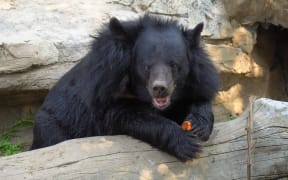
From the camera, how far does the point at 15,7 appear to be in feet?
20.6

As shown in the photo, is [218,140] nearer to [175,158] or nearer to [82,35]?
[175,158]

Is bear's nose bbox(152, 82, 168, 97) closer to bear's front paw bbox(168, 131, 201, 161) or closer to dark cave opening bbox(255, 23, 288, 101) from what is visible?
bear's front paw bbox(168, 131, 201, 161)

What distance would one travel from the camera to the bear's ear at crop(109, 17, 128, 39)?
429cm

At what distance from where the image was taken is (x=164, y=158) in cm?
410

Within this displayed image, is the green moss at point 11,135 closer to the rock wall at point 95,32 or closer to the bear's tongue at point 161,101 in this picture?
the rock wall at point 95,32

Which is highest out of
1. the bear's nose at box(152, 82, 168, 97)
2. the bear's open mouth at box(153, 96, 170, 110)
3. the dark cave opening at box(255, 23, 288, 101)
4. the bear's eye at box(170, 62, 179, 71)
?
the bear's eye at box(170, 62, 179, 71)

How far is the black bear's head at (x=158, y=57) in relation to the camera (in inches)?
163

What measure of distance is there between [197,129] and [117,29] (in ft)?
3.07

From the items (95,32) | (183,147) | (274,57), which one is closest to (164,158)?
(183,147)

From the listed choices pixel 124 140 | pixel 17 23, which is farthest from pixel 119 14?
pixel 124 140

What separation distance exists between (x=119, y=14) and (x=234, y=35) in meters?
1.42

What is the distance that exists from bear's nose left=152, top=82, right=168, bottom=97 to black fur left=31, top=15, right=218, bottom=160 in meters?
0.17

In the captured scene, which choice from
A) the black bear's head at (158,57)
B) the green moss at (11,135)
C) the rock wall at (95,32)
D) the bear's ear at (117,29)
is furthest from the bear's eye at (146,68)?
the green moss at (11,135)

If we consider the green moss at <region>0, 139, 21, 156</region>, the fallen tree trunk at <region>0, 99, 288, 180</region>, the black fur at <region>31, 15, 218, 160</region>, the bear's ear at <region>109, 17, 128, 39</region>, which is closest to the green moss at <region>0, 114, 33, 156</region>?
the green moss at <region>0, 139, 21, 156</region>
